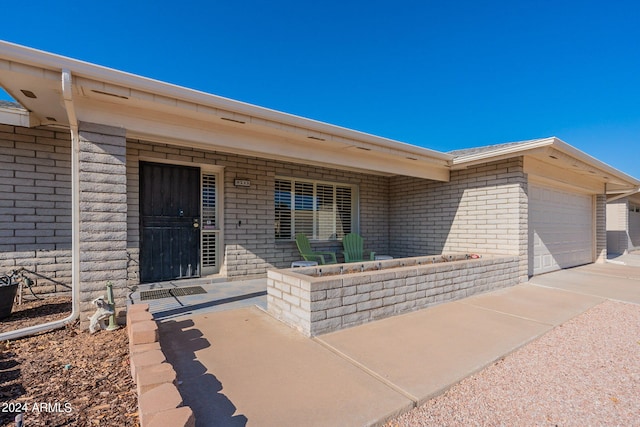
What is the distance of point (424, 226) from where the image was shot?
794 cm

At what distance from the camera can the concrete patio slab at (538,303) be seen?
413 centimetres

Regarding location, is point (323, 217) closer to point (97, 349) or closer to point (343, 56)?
point (97, 349)

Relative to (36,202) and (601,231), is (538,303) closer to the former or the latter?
(601,231)

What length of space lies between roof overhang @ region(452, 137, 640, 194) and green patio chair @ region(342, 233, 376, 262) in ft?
8.98

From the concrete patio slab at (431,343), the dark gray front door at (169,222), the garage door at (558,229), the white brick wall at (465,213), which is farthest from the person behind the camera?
the garage door at (558,229)

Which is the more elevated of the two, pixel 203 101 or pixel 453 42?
pixel 453 42

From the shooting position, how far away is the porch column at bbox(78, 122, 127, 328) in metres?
3.40

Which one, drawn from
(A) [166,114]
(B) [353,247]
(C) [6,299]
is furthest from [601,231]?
(C) [6,299]

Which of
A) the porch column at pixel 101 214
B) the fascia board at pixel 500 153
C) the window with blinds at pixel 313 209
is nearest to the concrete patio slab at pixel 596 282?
the fascia board at pixel 500 153

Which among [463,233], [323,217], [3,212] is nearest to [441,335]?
[463,233]

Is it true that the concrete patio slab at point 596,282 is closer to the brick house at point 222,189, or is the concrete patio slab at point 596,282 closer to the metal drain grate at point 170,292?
the brick house at point 222,189

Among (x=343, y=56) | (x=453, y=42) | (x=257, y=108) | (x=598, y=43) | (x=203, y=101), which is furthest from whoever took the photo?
(x=343, y=56)

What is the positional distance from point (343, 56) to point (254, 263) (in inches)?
322

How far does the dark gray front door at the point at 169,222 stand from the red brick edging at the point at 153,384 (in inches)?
112
